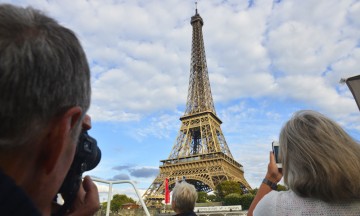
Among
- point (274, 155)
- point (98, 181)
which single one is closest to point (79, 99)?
point (274, 155)

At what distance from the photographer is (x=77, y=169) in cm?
101

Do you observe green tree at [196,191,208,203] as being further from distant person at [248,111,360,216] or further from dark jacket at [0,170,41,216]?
dark jacket at [0,170,41,216]

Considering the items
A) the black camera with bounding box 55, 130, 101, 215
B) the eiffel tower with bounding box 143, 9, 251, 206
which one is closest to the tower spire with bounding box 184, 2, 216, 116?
the eiffel tower with bounding box 143, 9, 251, 206

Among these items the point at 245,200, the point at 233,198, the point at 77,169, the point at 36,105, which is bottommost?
the point at 77,169

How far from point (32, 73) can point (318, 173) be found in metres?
1.53

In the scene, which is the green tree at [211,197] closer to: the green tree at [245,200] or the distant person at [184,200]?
the green tree at [245,200]

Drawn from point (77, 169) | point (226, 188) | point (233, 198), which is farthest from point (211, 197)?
Answer: point (77, 169)

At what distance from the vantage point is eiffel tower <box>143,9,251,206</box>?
3497 cm

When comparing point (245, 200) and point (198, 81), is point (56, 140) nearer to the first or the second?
point (245, 200)

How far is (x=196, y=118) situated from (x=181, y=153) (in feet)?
16.3

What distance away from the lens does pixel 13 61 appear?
76 cm

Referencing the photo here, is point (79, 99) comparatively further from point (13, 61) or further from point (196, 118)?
point (196, 118)

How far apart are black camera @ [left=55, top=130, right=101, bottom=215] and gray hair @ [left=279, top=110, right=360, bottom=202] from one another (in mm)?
1244

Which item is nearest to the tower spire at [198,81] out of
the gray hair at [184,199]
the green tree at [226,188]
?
the green tree at [226,188]
